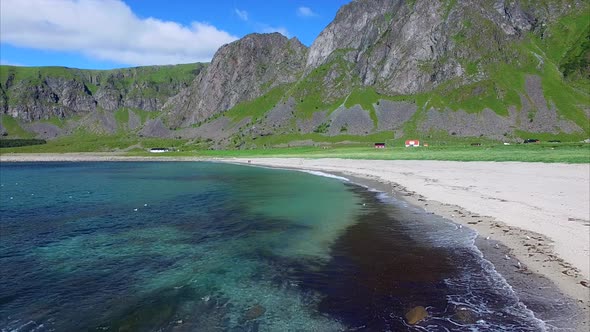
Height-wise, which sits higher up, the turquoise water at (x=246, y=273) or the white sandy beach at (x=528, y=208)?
the white sandy beach at (x=528, y=208)

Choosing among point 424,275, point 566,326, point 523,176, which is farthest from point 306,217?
point 523,176

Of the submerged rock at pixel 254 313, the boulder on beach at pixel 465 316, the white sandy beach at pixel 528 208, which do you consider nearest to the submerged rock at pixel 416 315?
the boulder on beach at pixel 465 316

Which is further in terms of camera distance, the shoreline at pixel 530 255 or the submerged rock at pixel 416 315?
the shoreline at pixel 530 255

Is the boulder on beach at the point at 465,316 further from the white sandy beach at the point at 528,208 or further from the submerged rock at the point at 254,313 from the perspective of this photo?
the submerged rock at the point at 254,313

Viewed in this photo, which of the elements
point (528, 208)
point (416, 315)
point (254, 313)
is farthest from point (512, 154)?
point (254, 313)

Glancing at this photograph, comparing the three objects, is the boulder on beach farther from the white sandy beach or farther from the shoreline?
the white sandy beach

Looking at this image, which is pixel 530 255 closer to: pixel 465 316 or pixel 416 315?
pixel 465 316
